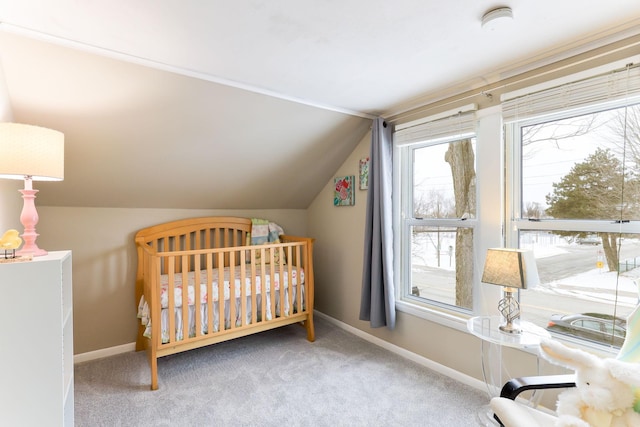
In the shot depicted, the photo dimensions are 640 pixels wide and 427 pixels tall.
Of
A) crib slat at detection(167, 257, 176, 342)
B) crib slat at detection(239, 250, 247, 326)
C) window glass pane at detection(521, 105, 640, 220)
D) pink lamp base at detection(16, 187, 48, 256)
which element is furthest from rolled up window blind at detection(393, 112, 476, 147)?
pink lamp base at detection(16, 187, 48, 256)

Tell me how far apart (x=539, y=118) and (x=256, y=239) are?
264cm

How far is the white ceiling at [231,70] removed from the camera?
4.62 feet

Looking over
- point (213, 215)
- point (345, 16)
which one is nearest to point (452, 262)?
point (345, 16)

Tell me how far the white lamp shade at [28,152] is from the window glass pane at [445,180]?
2.43 meters

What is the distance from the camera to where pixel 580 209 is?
1.78 metres

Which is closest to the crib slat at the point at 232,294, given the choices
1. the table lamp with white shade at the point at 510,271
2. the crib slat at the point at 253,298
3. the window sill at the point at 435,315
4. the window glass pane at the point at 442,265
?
the crib slat at the point at 253,298

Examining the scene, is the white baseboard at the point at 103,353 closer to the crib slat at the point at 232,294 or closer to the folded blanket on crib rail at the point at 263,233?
the crib slat at the point at 232,294

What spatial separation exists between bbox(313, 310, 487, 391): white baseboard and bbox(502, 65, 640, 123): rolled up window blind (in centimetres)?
178

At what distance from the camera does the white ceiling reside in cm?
141

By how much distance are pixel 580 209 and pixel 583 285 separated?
0.44 m

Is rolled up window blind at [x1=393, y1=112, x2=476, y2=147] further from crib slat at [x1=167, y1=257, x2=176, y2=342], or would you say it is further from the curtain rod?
crib slat at [x1=167, y1=257, x2=176, y2=342]

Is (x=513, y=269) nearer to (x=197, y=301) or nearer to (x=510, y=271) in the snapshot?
(x=510, y=271)

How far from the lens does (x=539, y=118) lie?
6.37ft

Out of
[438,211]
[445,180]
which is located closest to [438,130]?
[445,180]
